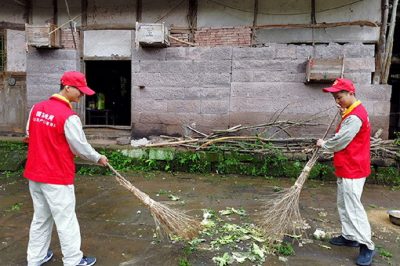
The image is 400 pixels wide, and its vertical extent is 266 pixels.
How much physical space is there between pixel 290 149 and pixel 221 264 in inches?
175

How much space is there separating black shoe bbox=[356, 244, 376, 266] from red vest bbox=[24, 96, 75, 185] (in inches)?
123

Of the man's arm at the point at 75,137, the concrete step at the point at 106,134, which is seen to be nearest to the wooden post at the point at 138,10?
the concrete step at the point at 106,134

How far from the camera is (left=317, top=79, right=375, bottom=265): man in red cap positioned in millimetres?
3729

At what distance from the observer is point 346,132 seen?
12.3 feet

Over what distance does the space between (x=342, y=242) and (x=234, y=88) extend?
4599mm

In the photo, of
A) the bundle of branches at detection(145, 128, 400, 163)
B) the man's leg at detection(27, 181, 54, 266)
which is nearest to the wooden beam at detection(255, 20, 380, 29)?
the bundle of branches at detection(145, 128, 400, 163)

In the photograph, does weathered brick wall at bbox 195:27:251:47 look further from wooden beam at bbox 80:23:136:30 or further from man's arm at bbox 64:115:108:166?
man's arm at bbox 64:115:108:166

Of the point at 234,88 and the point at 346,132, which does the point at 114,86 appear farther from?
the point at 346,132

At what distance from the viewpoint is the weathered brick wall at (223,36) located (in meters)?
8.45

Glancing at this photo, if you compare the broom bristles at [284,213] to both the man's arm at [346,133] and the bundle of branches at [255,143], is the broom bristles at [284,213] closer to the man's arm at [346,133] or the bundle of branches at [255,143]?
the man's arm at [346,133]

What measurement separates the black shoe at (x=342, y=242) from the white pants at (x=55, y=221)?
293 cm

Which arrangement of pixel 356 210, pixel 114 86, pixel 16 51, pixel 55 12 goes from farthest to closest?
pixel 114 86 → pixel 16 51 → pixel 55 12 → pixel 356 210

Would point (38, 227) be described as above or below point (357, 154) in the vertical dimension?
below

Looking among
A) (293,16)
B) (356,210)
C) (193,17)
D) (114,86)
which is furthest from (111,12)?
(356,210)
